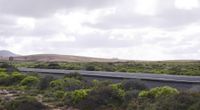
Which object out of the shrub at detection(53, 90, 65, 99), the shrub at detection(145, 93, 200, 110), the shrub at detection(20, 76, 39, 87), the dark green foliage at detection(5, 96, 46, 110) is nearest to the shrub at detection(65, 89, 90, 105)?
the dark green foliage at detection(5, 96, 46, 110)

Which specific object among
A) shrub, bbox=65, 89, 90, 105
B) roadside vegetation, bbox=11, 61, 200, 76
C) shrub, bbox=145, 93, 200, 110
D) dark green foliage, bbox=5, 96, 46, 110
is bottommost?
dark green foliage, bbox=5, 96, 46, 110

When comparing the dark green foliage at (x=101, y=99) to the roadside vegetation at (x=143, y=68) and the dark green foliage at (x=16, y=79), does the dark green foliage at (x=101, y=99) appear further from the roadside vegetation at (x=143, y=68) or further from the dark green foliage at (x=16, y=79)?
the roadside vegetation at (x=143, y=68)

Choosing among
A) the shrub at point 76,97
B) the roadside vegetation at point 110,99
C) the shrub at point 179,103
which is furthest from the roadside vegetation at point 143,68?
the shrub at point 179,103

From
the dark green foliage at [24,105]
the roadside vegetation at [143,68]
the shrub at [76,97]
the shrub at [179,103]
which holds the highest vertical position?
the roadside vegetation at [143,68]

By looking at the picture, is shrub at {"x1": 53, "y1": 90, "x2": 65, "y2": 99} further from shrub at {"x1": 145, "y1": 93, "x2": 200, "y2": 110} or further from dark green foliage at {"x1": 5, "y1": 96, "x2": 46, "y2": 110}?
shrub at {"x1": 145, "y1": 93, "x2": 200, "y2": 110}

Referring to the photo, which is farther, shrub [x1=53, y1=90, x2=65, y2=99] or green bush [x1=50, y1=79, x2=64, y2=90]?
green bush [x1=50, y1=79, x2=64, y2=90]

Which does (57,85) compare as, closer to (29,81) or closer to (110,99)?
(29,81)

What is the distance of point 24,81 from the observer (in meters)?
38.4

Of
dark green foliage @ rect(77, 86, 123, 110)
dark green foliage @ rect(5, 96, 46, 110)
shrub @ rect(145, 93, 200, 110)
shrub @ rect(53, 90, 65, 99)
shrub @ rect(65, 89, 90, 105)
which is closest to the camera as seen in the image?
A: shrub @ rect(145, 93, 200, 110)

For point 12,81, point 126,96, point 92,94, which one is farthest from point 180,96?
point 12,81

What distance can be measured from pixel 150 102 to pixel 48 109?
6.20 m

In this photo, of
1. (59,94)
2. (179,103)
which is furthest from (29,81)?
(179,103)

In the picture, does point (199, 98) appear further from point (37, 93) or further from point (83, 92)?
point (37, 93)

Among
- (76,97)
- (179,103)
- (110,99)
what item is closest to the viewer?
(179,103)
